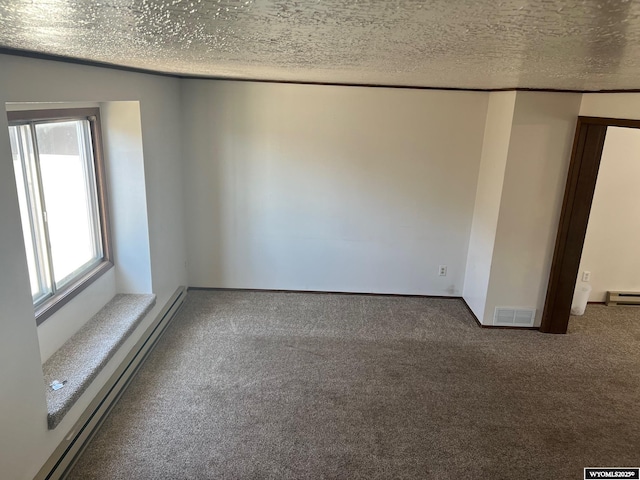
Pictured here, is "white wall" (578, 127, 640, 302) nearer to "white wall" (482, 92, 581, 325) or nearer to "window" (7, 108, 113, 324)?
"white wall" (482, 92, 581, 325)

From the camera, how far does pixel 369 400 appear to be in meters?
2.88

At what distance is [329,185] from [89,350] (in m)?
2.47

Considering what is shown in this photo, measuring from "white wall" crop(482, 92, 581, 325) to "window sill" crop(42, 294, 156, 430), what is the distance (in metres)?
2.95

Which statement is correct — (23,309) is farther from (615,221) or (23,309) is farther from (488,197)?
(615,221)

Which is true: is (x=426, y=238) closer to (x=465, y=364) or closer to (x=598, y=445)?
(x=465, y=364)

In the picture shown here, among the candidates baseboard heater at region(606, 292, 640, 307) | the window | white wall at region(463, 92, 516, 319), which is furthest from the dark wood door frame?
the window

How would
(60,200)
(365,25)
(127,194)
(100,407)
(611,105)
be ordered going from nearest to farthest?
1. (365,25)
2. (100,407)
3. (60,200)
4. (611,105)
5. (127,194)

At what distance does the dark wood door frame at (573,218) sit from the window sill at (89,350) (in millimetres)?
3347

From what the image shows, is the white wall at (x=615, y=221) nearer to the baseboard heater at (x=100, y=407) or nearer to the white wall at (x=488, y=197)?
the white wall at (x=488, y=197)

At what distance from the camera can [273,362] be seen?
328 cm

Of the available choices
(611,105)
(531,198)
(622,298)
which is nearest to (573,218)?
(531,198)

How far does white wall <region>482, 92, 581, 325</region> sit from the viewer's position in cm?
346

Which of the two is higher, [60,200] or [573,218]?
[60,200]

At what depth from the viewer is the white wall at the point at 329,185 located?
4020mm
